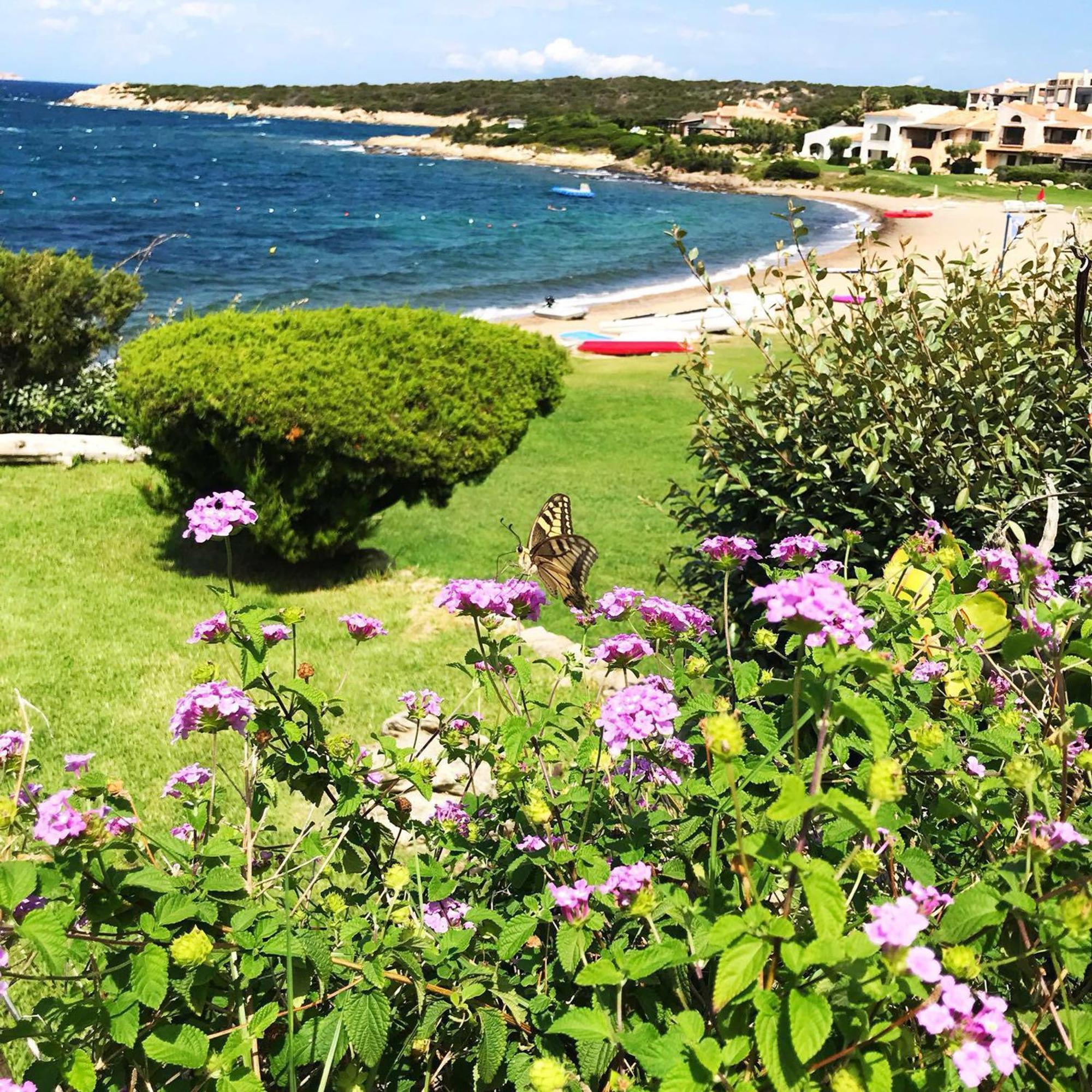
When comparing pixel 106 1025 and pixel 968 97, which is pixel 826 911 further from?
pixel 968 97

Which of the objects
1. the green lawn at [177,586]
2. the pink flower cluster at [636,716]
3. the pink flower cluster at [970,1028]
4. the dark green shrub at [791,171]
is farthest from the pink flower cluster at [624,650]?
the dark green shrub at [791,171]

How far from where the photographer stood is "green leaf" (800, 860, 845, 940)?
1.09 m

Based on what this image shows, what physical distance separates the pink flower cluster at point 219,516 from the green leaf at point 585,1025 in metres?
1.09

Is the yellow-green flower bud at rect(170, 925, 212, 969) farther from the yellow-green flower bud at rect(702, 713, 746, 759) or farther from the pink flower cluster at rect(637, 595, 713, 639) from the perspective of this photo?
the pink flower cluster at rect(637, 595, 713, 639)

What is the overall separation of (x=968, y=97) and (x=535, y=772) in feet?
409

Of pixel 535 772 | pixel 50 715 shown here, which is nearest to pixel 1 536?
pixel 50 715

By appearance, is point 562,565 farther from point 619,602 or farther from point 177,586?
point 177,586

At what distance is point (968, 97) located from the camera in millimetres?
108125

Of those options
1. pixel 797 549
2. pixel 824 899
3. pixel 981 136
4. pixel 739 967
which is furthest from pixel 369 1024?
pixel 981 136

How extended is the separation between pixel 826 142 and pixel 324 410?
305 ft

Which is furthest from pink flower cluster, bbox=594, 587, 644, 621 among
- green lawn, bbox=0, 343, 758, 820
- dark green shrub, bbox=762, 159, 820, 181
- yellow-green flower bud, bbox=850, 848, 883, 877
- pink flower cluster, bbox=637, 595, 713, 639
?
dark green shrub, bbox=762, 159, 820, 181

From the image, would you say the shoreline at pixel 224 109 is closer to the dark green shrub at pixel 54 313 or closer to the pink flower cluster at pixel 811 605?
the dark green shrub at pixel 54 313

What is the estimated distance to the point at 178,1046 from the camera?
4.43 ft

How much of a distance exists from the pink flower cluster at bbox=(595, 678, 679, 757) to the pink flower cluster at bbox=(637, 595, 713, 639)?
311mm
